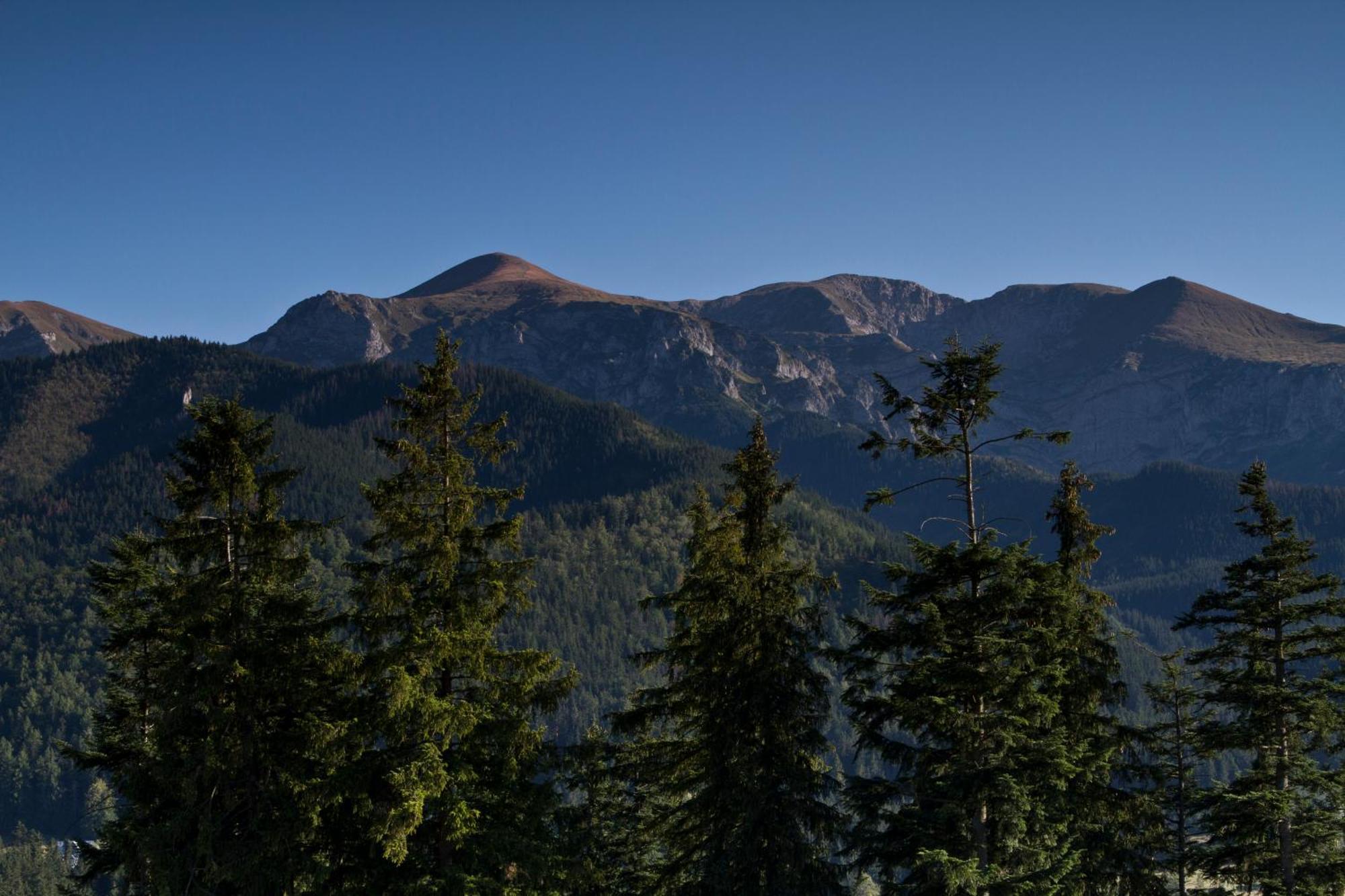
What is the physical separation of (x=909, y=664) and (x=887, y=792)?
2666mm

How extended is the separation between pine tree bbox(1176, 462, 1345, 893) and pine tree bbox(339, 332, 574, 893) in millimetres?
14653

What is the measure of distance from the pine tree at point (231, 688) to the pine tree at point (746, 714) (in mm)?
7452

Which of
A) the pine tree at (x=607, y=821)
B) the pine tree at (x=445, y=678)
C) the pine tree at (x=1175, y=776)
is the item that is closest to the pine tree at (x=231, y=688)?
the pine tree at (x=445, y=678)

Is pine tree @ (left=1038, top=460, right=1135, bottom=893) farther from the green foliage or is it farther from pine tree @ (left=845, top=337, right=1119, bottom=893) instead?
the green foliage

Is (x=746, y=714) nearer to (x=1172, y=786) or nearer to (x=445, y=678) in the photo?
(x=445, y=678)

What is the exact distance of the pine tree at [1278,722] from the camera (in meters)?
23.6

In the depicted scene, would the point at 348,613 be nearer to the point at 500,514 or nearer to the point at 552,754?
the point at 500,514

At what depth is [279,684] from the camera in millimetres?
23344

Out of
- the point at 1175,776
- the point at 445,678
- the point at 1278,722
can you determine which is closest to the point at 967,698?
the point at 1278,722

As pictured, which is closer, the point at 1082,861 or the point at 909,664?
→ the point at 909,664

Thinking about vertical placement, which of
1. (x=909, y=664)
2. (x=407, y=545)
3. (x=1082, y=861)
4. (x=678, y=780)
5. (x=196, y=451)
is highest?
(x=196, y=451)

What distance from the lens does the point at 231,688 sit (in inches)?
909

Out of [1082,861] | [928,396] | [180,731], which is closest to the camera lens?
[928,396]

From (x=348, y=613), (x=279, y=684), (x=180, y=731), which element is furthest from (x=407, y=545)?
(x=180, y=731)
